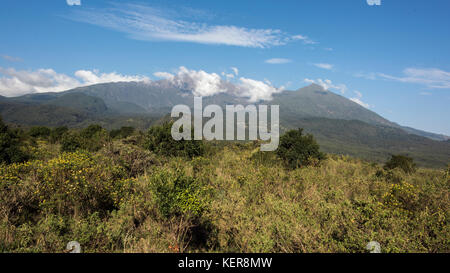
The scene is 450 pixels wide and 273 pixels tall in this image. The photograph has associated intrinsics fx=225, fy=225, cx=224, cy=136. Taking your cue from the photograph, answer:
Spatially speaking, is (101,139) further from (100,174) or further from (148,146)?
(100,174)

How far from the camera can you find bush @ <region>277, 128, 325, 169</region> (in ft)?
50.8

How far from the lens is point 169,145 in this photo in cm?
1589

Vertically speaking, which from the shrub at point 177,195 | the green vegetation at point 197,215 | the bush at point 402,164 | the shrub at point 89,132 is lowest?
the bush at point 402,164

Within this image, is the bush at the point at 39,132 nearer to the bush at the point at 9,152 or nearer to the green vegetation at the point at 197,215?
the bush at the point at 9,152

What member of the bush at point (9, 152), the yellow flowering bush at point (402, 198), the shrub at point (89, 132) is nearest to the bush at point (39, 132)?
the shrub at point (89, 132)

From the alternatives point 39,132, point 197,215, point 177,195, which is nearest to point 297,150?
point 197,215

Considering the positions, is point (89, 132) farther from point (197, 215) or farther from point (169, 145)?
point (197, 215)

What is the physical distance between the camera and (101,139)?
1855cm

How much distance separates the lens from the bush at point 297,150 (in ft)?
50.8

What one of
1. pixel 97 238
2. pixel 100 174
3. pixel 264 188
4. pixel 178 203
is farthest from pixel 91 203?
pixel 264 188

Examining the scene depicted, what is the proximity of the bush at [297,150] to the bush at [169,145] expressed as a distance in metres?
6.01

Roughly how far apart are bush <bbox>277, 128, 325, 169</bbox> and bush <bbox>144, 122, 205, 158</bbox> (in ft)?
19.7

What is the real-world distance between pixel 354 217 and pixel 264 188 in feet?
13.3

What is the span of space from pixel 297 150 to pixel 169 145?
29.9ft
